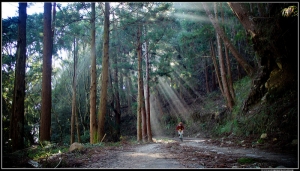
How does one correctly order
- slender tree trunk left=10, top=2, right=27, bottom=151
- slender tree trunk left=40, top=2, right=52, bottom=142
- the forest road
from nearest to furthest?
1. the forest road
2. slender tree trunk left=10, top=2, right=27, bottom=151
3. slender tree trunk left=40, top=2, right=52, bottom=142

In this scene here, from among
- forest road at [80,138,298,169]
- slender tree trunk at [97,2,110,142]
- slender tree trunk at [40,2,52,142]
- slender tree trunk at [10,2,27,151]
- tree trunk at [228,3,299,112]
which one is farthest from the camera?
slender tree trunk at [97,2,110,142]

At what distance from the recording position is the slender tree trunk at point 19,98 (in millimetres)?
8031

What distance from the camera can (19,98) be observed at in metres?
8.33

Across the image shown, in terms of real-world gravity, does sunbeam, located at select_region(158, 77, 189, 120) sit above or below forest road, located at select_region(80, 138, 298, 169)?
above

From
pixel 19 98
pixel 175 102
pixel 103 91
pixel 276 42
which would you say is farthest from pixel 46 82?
pixel 175 102

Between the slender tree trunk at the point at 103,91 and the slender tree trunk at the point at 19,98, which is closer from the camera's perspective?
the slender tree trunk at the point at 19,98

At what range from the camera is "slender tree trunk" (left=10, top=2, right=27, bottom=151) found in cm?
803

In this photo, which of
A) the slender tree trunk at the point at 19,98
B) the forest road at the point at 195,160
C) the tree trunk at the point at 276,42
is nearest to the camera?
the forest road at the point at 195,160

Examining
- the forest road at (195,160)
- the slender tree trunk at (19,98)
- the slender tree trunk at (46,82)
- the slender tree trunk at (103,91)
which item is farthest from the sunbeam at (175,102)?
the slender tree trunk at (19,98)

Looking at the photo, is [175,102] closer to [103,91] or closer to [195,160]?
[103,91]

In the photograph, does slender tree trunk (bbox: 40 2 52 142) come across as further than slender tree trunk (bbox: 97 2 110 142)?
→ No

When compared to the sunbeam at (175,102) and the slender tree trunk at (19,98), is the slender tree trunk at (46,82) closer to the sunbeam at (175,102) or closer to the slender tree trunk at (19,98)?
the slender tree trunk at (19,98)

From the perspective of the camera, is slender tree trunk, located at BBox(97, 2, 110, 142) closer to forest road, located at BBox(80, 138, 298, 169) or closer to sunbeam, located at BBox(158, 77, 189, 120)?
forest road, located at BBox(80, 138, 298, 169)

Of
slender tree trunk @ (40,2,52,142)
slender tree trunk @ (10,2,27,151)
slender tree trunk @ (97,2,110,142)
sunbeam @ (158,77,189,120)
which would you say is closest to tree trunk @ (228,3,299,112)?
slender tree trunk @ (97,2,110,142)
